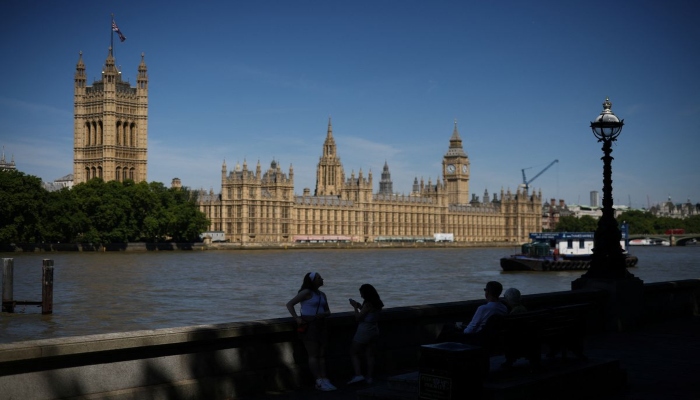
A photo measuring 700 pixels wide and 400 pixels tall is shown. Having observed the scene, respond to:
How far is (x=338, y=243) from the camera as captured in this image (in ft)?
412

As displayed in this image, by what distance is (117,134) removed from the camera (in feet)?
411

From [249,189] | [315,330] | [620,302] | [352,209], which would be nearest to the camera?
[315,330]

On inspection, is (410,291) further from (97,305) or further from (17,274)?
(17,274)

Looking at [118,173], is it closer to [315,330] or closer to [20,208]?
[20,208]

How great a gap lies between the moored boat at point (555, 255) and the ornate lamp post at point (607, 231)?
49.0 m

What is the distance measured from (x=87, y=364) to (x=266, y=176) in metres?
118

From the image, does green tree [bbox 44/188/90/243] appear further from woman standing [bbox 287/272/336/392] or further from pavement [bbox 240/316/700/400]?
woman standing [bbox 287/272/336/392]

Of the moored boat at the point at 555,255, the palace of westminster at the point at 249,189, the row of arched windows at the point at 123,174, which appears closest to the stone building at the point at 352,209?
the palace of westminster at the point at 249,189

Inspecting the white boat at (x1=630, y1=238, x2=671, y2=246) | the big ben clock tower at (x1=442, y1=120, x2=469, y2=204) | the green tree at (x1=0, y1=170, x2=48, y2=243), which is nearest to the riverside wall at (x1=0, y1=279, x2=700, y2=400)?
the green tree at (x1=0, y1=170, x2=48, y2=243)

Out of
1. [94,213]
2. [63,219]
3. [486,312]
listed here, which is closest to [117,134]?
[94,213]

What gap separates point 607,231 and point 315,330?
6.56 metres

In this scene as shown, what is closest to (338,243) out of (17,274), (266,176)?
(266,176)

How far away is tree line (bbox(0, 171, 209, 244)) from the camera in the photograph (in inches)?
3093

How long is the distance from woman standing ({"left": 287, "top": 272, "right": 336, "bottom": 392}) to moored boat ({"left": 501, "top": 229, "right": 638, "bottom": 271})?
180 feet
